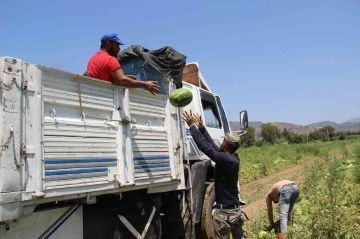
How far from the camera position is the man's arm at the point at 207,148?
493cm

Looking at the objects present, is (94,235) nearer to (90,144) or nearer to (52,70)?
(90,144)

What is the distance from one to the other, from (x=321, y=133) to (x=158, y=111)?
3443 inches

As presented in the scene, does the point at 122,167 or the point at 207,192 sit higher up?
the point at 122,167

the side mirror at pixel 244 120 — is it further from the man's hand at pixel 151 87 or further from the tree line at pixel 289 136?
the tree line at pixel 289 136

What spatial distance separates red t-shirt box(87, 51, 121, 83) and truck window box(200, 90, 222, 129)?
3108 millimetres

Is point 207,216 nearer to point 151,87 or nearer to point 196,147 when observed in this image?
point 196,147

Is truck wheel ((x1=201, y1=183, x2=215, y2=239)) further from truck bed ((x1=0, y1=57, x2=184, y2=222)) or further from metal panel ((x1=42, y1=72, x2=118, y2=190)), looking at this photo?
metal panel ((x1=42, y1=72, x2=118, y2=190))

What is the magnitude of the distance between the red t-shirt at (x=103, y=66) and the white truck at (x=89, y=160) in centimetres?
33

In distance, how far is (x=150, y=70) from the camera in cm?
623

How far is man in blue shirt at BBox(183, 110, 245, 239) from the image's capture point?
16.2 ft

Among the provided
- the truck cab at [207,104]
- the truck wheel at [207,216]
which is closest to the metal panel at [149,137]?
the truck wheel at [207,216]

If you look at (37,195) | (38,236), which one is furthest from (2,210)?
(38,236)

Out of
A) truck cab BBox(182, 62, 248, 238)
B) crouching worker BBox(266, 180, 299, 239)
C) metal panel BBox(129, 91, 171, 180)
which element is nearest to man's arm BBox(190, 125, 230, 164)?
metal panel BBox(129, 91, 171, 180)

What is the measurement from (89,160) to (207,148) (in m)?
1.79
